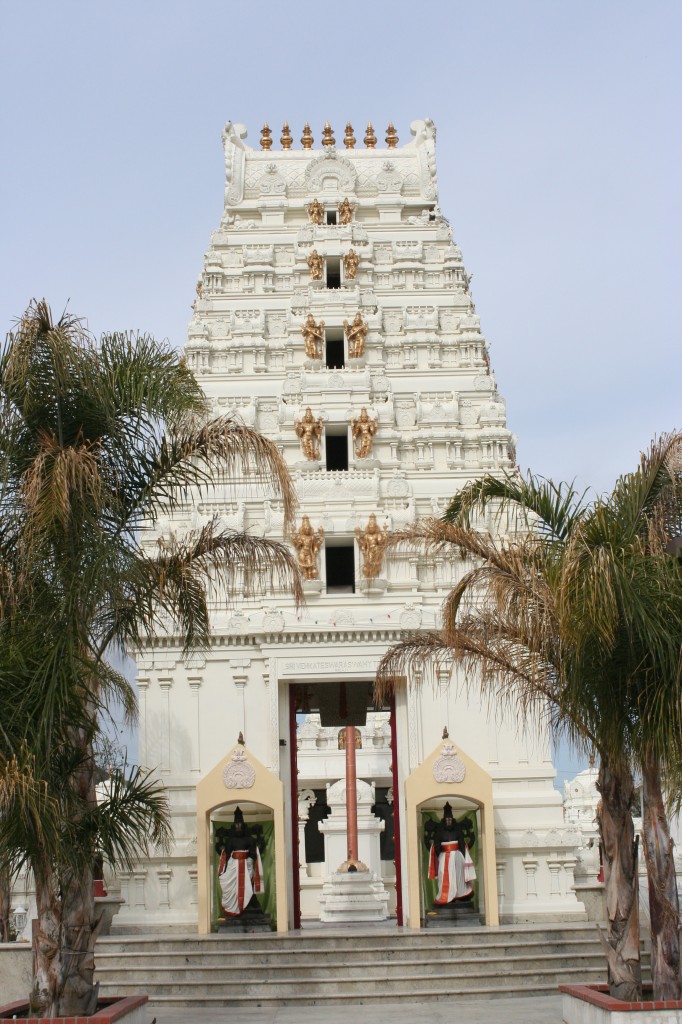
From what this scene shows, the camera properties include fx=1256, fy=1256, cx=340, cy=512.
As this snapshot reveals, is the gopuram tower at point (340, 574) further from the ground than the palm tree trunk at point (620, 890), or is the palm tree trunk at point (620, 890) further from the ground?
the gopuram tower at point (340, 574)

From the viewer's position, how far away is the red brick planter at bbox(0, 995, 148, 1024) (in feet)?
37.9

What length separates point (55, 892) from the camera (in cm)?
1182

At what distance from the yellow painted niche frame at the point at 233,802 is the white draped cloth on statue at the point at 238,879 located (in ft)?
0.84

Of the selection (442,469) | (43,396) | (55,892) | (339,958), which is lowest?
(339,958)

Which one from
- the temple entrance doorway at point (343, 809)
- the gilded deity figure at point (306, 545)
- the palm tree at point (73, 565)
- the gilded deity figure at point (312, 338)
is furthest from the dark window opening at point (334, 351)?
the palm tree at point (73, 565)

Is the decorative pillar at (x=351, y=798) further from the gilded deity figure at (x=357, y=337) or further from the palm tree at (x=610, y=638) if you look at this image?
the palm tree at (x=610, y=638)

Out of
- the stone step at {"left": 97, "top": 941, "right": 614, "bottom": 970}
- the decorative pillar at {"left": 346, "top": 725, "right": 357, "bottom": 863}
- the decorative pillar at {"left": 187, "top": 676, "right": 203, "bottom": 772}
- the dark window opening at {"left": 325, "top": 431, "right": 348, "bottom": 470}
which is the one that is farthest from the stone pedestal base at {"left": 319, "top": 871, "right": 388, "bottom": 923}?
the dark window opening at {"left": 325, "top": 431, "right": 348, "bottom": 470}

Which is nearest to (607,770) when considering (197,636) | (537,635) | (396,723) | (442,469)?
(537,635)

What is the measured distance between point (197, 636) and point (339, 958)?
5.96m

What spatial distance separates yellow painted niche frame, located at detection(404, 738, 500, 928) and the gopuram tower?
0.03m

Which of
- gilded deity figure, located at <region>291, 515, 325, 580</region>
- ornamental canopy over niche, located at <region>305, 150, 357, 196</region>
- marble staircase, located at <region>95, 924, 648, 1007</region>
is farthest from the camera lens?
ornamental canopy over niche, located at <region>305, 150, 357, 196</region>

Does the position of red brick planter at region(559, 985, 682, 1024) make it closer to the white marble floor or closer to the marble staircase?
the white marble floor

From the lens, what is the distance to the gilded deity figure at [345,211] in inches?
1143

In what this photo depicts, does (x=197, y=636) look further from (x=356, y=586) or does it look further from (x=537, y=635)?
(x=356, y=586)
